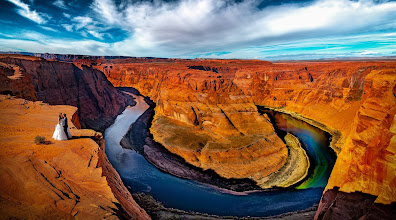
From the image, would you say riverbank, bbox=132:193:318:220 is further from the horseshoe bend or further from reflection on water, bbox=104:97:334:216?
reflection on water, bbox=104:97:334:216

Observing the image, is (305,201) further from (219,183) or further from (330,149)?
(330,149)

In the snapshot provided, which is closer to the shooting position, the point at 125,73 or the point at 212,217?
the point at 212,217

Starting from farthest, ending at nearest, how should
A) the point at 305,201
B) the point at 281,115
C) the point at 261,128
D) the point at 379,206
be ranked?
1. the point at 281,115
2. the point at 261,128
3. the point at 305,201
4. the point at 379,206

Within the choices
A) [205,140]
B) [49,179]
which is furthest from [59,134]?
[205,140]

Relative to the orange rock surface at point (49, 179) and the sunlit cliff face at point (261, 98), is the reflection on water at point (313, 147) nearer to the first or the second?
the sunlit cliff face at point (261, 98)

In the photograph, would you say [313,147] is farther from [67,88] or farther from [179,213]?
[67,88]

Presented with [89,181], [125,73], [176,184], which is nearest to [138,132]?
[176,184]
